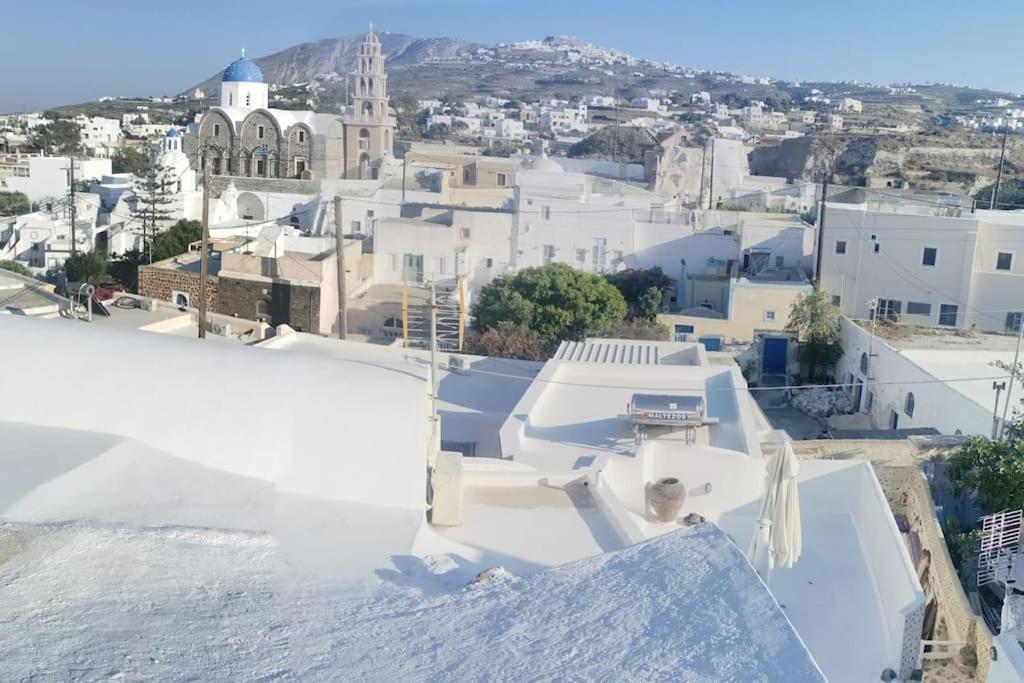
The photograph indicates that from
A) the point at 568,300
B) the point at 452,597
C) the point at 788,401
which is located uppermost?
the point at 452,597

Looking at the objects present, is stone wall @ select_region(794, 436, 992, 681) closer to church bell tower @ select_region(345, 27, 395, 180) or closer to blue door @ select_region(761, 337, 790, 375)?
blue door @ select_region(761, 337, 790, 375)

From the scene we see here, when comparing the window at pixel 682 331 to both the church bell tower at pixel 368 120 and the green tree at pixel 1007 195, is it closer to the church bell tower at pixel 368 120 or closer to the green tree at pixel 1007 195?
the green tree at pixel 1007 195

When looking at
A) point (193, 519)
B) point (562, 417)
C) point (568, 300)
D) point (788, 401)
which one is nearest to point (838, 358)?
point (788, 401)

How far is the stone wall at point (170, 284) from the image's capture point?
23.8m

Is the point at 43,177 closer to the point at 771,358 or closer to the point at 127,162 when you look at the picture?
the point at 127,162

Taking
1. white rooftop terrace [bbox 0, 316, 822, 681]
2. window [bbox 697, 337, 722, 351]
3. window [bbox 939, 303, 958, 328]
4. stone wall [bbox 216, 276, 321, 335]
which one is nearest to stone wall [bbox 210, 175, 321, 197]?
stone wall [bbox 216, 276, 321, 335]

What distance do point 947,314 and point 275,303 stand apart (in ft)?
48.4

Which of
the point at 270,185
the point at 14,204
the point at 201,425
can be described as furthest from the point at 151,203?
the point at 201,425

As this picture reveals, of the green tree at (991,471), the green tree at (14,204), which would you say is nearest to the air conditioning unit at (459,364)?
the green tree at (991,471)

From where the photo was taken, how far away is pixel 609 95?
542 ft

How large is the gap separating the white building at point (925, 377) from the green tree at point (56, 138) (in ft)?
178

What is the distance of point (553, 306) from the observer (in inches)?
882

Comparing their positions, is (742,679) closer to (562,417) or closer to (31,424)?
(31,424)

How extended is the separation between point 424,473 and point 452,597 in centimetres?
189
